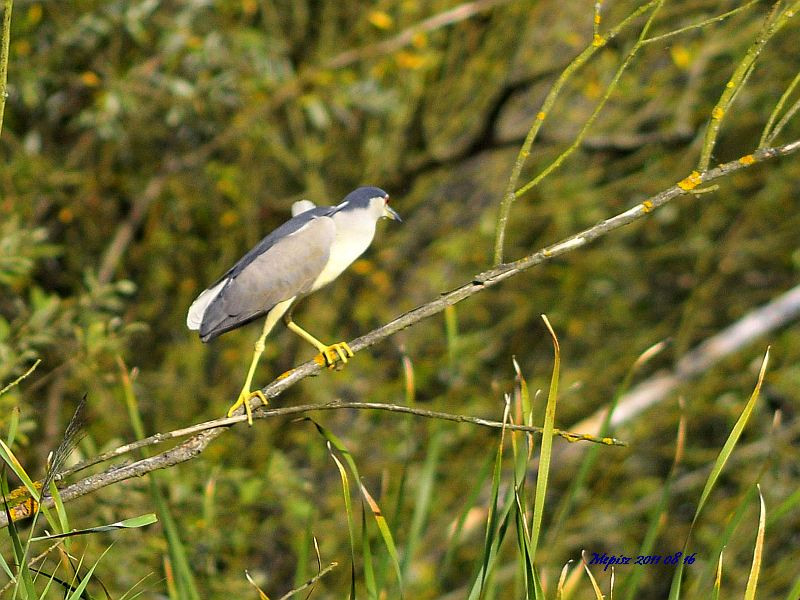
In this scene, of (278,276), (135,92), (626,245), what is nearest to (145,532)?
(278,276)

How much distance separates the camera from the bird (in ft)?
7.91

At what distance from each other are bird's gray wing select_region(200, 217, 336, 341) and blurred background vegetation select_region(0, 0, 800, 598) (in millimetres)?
2222

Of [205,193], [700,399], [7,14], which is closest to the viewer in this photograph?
[7,14]

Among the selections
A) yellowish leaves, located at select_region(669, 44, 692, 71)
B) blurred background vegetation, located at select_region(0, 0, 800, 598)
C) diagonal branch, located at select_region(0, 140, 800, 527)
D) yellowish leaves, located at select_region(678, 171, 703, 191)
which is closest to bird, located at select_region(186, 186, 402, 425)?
diagonal branch, located at select_region(0, 140, 800, 527)

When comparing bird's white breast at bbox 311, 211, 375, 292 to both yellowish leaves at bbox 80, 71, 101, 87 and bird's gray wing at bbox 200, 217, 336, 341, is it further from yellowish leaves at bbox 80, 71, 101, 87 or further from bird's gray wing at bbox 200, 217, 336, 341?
yellowish leaves at bbox 80, 71, 101, 87

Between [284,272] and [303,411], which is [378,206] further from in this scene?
[303,411]

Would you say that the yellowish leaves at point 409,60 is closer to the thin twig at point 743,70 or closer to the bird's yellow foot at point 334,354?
the bird's yellow foot at point 334,354

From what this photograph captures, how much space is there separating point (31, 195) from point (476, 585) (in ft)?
12.1

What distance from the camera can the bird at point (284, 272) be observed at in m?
2.41

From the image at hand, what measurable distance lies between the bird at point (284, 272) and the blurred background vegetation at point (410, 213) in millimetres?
2192

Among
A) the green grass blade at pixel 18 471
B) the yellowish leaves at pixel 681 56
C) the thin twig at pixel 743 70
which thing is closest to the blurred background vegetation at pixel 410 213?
the yellowish leaves at pixel 681 56

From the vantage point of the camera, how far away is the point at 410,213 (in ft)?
19.1

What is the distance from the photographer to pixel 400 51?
206 inches

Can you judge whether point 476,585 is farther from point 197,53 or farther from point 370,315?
point 370,315
